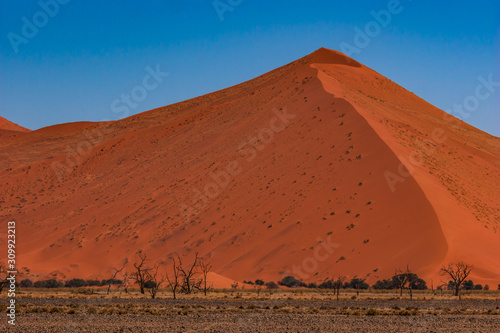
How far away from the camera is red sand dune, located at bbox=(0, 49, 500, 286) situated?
50469 mm

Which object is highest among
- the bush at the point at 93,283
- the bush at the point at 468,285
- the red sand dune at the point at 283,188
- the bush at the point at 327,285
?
the red sand dune at the point at 283,188

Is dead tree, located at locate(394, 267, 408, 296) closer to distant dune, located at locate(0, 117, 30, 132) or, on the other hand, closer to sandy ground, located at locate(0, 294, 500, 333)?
sandy ground, located at locate(0, 294, 500, 333)

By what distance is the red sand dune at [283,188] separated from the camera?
50469mm

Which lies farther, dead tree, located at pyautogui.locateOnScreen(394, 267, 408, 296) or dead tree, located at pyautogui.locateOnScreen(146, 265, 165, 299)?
dead tree, located at pyautogui.locateOnScreen(394, 267, 408, 296)

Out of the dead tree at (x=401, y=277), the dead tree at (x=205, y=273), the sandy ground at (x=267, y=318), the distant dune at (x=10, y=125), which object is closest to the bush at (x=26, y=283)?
the dead tree at (x=205, y=273)

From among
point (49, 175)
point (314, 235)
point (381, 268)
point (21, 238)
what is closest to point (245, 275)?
point (314, 235)

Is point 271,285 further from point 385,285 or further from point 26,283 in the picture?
point 26,283

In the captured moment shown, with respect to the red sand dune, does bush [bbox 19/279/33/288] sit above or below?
below

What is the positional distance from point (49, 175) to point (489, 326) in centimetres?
7667

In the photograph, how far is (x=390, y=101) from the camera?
86.6 m

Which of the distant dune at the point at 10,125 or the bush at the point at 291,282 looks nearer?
A: the bush at the point at 291,282

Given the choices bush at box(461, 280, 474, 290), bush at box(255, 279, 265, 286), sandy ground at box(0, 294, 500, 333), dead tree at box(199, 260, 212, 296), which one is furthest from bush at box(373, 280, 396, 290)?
dead tree at box(199, 260, 212, 296)

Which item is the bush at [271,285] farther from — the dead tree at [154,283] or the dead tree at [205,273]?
the dead tree at [154,283]

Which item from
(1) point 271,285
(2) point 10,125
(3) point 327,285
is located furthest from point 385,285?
(2) point 10,125
